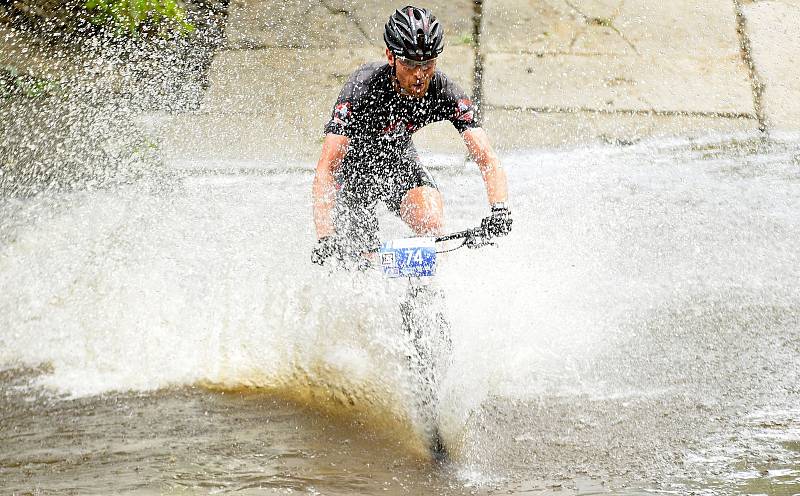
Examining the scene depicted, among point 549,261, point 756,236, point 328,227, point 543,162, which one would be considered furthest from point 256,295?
point 756,236

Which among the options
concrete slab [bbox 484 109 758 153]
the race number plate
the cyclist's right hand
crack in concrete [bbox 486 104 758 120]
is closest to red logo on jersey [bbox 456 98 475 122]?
the race number plate

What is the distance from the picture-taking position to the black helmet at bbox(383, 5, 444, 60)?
11.3 ft

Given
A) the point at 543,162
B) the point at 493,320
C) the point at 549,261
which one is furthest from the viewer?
the point at 543,162

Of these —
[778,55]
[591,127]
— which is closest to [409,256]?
[591,127]

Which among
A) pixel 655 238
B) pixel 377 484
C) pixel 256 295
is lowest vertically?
pixel 377 484

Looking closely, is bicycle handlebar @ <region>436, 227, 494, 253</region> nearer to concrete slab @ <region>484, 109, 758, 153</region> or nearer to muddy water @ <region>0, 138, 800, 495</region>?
muddy water @ <region>0, 138, 800, 495</region>

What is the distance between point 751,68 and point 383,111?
3.68 meters

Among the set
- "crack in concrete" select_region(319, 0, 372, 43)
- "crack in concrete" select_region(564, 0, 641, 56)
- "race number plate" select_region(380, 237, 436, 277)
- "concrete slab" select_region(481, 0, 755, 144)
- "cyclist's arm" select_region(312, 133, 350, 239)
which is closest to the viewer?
"race number plate" select_region(380, 237, 436, 277)

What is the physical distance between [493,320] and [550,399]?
707mm

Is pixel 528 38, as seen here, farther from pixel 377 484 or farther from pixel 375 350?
pixel 377 484

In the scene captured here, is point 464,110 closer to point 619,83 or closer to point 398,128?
point 398,128

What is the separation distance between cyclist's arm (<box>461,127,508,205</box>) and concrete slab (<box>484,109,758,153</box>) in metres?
1.98

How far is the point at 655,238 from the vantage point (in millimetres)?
5094

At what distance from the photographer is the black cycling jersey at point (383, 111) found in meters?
3.71
